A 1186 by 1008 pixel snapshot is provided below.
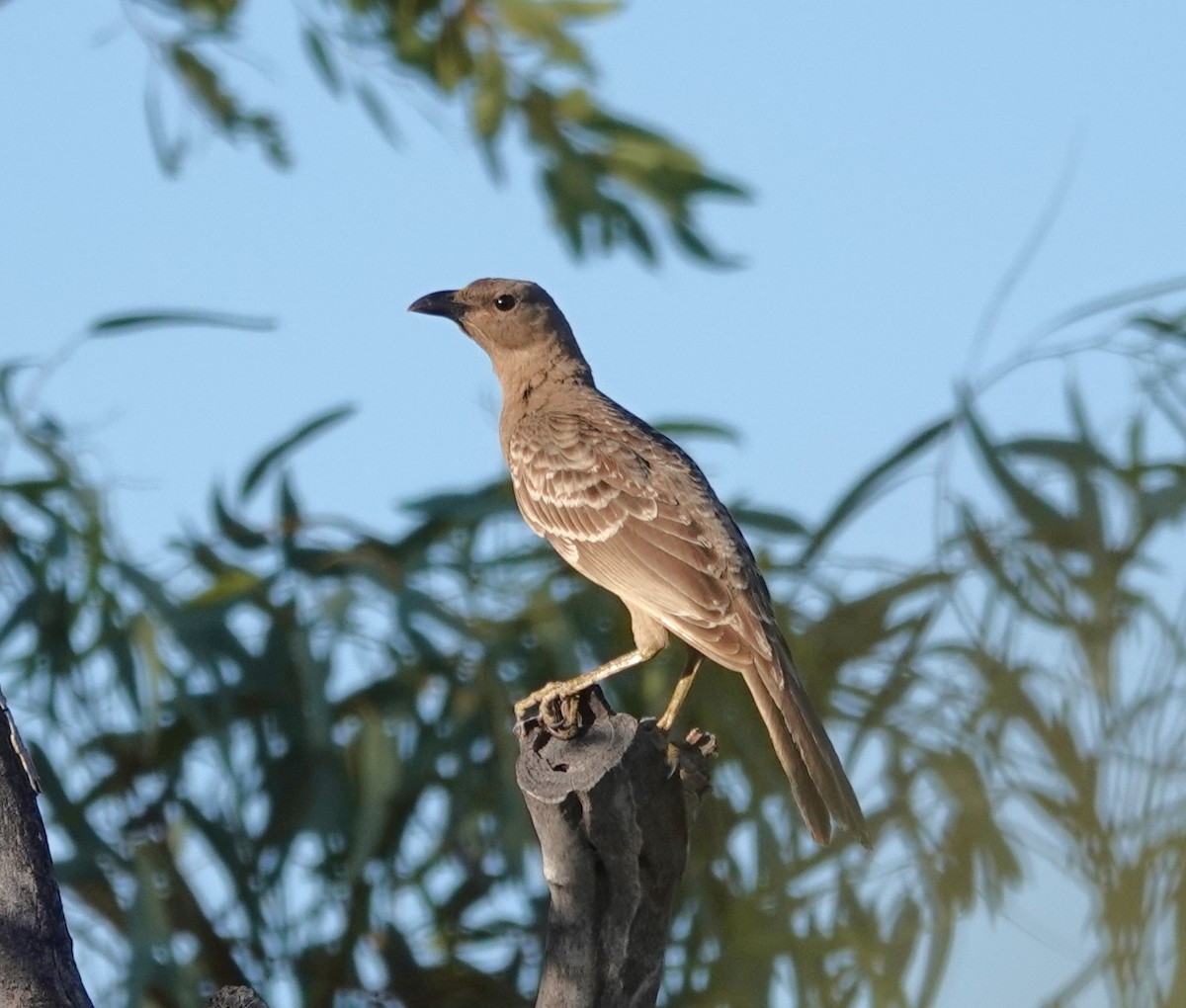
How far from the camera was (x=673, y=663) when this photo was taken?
5.42m

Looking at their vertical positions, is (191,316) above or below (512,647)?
above

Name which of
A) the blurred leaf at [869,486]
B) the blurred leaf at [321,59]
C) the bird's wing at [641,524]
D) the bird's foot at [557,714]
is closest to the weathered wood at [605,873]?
the bird's foot at [557,714]

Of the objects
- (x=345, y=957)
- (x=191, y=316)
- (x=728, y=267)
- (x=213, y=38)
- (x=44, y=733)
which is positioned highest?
(x=213, y=38)

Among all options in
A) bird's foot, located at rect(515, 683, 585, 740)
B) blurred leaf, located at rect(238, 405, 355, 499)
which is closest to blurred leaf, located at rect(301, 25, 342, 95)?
blurred leaf, located at rect(238, 405, 355, 499)

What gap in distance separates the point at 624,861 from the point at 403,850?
2.65 metres

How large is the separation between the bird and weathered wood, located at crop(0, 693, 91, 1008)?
38.6 inches

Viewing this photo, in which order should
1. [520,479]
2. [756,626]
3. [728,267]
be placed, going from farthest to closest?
[728,267] → [520,479] → [756,626]

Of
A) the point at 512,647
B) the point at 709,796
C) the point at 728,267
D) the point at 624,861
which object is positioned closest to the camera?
the point at 624,861

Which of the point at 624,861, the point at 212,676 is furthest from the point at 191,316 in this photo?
the point at 624,861

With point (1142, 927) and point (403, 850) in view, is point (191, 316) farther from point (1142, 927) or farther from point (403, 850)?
point (1142, 927)

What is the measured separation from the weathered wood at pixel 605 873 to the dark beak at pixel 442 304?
7.62 ft

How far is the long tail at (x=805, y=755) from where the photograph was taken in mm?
3475

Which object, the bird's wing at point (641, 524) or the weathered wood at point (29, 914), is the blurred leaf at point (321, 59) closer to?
the bird's wing at point (641, 524)

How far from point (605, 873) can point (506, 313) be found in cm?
239
